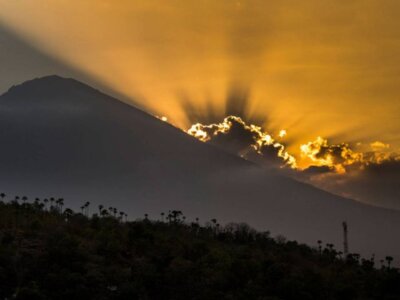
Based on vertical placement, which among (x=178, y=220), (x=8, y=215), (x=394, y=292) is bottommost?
(x=394, y=292)

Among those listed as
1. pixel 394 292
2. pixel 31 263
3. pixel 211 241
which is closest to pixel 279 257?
pixel 211 241

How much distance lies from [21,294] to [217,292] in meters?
12.2

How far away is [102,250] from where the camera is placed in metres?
47.1

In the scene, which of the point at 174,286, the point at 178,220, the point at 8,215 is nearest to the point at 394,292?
the point at 174,286

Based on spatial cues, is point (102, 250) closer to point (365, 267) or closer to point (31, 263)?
A: point (31, 263)

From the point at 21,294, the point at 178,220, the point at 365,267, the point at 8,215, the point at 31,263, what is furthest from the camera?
the point at 178,220

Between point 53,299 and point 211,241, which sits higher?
point 211,241

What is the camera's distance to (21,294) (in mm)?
34344

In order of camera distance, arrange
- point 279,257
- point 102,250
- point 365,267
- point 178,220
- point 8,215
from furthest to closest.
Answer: point 178,220, point 365,267, point 279,257, point 8,215, point 102,250

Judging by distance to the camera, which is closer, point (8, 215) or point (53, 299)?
point (53, 299)

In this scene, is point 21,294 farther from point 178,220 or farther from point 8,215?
point 178,220

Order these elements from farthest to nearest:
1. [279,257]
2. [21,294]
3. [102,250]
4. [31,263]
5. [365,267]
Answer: [365,267], [279,257], [102,250], [31,263], [21,294]

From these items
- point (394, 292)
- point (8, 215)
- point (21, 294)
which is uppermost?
point (8, 215)

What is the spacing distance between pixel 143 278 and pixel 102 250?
6207 millimetres
